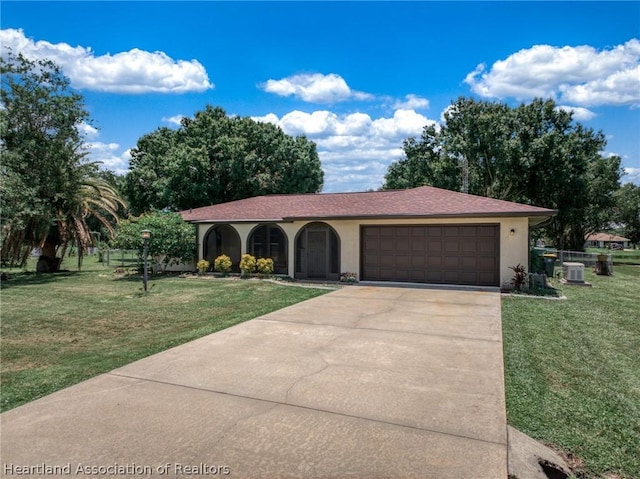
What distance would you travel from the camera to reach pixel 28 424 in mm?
3557

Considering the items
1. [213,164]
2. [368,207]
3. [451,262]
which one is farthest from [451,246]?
[213,164]

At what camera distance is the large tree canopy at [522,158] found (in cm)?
2533

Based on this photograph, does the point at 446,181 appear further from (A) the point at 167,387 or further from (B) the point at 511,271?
(A) the point at 167,387

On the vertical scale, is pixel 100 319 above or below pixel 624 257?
above

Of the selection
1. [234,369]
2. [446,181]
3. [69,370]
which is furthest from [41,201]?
[446,181]

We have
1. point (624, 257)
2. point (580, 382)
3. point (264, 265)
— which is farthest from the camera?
point (624, 257)

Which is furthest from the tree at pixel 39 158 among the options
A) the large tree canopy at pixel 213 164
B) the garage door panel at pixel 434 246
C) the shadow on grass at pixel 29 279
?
the garage door panel at pixel 434 246

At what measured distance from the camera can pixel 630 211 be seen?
41.9 m

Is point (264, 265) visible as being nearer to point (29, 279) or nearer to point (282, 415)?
point (29, 279)

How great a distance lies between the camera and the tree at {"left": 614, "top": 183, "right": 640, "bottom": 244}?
4125 cm

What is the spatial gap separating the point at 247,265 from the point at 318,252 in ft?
9.48

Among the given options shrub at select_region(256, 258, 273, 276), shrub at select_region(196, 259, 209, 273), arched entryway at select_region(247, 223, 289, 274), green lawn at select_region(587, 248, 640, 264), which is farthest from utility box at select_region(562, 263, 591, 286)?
green lawn at select_region(587, 248, 640, 264)

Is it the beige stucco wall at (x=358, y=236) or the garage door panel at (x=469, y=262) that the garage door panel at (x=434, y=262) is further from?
the beige stucco wall at (x=358, y=236)

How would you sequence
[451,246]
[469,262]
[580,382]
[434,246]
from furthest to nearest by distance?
1. [434,246]
2. [451,246]
3. [469,262]
4. [580,382]
